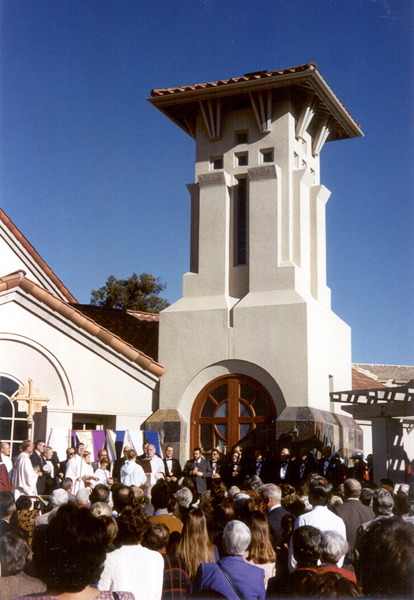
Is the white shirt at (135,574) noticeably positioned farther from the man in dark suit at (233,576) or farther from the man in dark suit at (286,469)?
the man in dark suit at (286,469)

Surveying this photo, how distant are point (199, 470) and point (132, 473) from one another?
1.63 meters

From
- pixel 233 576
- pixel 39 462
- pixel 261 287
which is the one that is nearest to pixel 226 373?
pixel 261 287

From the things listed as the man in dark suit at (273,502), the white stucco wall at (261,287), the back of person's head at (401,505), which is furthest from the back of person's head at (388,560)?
the white stucco wall at (261,287)

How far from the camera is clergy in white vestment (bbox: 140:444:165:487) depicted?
1416 centimetres

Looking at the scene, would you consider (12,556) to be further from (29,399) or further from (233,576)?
(29,399)

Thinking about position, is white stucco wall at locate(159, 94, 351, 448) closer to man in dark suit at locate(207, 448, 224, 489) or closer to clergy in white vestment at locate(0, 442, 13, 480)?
man in dark suit at locate(207, 448, 224, 489)

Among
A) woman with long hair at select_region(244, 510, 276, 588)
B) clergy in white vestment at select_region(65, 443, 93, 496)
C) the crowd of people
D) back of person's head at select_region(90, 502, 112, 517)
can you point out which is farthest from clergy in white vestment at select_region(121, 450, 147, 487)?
woman with long hair at select_region(244, 510, 276, 588)

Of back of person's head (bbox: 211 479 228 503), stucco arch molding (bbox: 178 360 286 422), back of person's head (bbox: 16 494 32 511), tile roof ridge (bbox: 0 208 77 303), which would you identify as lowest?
back of person's head (bbox: 16 494 32 511)

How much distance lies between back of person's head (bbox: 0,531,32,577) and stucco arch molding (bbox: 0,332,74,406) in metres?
11.3

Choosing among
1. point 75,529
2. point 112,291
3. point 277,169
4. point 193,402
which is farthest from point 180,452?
point 112,291

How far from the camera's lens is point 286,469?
1405cm

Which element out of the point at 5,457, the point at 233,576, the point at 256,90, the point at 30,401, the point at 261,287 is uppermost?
the point at 256,90

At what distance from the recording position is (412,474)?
1511 cm

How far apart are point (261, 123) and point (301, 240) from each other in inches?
124
